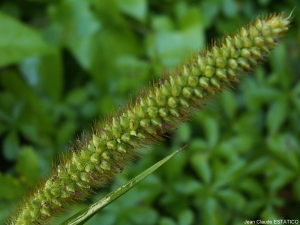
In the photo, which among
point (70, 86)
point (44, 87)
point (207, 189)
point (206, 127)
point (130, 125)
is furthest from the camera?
point (70, 86)

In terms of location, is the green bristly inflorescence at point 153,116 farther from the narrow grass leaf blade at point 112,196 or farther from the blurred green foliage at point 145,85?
the blurred green foliage at point 145,85

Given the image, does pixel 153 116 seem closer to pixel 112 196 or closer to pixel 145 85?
pixel 112 196

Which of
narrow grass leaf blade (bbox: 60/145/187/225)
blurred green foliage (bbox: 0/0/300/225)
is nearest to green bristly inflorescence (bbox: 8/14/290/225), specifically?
narrow grass leaf blade (bbox: 60/145/187/225)

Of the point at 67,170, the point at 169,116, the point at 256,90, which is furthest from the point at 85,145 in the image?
the point at 256,90

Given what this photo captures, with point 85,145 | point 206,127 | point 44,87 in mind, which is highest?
point 85,145

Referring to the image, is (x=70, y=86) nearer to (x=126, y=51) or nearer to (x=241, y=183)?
(x=126, y=51)

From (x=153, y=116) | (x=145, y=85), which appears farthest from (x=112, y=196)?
(x=145, y=85)
